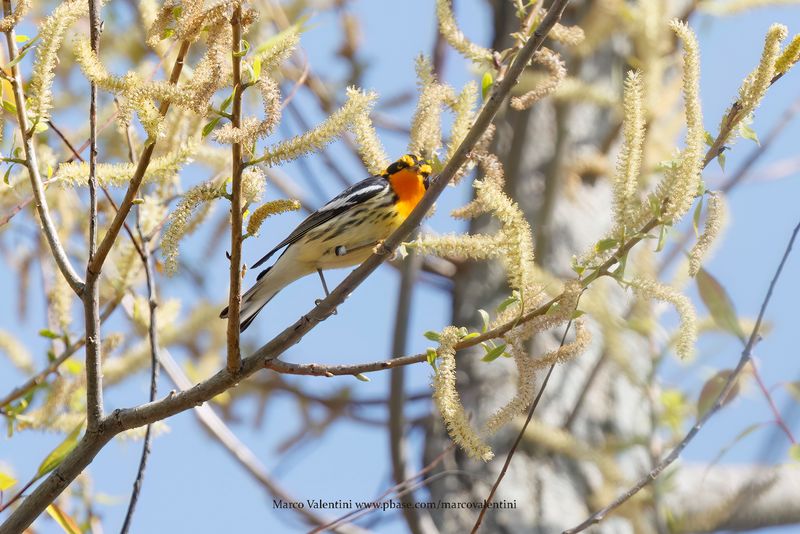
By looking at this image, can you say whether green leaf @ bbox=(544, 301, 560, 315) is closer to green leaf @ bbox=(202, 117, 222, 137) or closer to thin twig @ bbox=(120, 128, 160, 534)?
green leaf @ bbox=(202, 117, 222, 137)

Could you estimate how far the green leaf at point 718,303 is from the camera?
2.52 metres

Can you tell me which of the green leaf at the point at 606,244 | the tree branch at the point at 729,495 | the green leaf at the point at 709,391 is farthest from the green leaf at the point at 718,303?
the tree branch at the point at 729,495

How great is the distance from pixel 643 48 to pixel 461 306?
1823mm

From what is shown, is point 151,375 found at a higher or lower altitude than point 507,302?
higher

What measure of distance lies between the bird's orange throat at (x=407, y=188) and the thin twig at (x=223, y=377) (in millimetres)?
1688

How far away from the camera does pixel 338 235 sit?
149 inches

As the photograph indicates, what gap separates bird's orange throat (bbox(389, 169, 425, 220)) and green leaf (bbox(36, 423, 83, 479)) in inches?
63.9

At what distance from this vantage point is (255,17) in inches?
69.6

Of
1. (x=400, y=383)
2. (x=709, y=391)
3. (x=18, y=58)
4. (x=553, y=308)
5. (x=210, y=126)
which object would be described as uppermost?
(x=400, y=383)

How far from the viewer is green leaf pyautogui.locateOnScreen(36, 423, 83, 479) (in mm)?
2407

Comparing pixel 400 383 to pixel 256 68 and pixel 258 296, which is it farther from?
pixel 256 68

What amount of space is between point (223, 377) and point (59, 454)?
0.68 metres

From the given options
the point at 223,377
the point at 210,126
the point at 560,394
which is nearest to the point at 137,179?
the point at 210,126

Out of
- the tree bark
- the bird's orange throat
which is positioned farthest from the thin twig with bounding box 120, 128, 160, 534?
the tree bark
